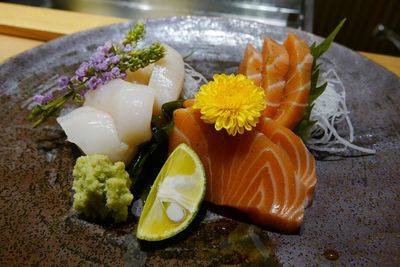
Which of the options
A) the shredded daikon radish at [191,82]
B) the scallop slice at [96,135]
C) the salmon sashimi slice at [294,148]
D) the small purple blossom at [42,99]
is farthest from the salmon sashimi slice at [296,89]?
the small purple blossom at [42,99]

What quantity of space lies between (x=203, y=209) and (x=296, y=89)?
2.37 feet

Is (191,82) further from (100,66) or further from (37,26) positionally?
(37,26)

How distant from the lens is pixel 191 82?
215 cm

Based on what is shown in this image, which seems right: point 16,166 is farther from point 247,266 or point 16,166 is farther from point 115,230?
point 247,266

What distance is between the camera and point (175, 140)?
1.82 meters

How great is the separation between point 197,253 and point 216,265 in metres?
0.09

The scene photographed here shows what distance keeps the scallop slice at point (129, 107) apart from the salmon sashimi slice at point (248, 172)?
0.13 meters

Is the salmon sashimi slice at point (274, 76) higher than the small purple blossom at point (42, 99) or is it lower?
higher

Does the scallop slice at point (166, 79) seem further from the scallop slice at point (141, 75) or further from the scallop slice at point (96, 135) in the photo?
the scallop slice at point (96, 135)

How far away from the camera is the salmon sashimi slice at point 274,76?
197cm

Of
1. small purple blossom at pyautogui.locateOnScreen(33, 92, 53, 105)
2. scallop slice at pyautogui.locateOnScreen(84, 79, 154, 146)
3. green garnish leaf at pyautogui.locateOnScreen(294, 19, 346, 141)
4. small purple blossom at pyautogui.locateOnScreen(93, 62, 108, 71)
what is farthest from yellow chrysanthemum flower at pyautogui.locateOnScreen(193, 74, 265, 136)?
small purple blossom at pyautogui.locateOnScreen(33, 92, 53, 105)

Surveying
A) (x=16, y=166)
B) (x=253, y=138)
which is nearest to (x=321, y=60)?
(x=253, y=138)

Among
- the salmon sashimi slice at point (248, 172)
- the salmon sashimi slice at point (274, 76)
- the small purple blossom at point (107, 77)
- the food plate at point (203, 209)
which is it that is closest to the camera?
the food plate at point (203, 209)

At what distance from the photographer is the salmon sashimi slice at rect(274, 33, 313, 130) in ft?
6.27
